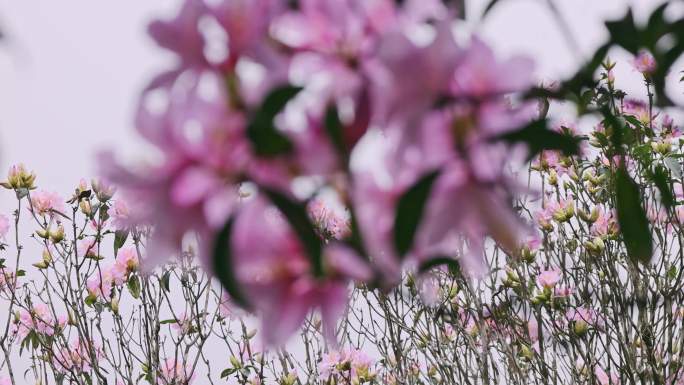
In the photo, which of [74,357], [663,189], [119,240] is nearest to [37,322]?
[74,357]

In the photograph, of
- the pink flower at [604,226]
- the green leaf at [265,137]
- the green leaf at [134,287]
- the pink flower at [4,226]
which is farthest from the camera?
the pink flower at [4,226]

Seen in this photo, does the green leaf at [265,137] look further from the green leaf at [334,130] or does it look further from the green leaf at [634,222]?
the green leaf at [634,222]

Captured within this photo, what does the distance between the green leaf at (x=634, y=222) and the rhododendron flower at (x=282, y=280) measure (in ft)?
0.67

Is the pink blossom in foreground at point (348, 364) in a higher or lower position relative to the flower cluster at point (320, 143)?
higher

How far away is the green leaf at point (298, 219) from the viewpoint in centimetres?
29

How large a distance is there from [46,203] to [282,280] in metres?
2.36

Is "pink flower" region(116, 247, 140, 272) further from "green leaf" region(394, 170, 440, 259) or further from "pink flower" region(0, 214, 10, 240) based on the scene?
"green leaf" region(394, 170, 440, 259)

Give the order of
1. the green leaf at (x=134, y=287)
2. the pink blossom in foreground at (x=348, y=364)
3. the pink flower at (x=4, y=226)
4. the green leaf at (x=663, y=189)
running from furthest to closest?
the pink flower at (x=4, y=226) → the green leaf at (x=134, y=287) → the pink blossom in foreground at (x=348, y=364) → the green leaf at (x=663, y=189)

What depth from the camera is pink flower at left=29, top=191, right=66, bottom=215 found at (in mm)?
2453

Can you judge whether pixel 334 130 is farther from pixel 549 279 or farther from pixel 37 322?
pixel 37 322

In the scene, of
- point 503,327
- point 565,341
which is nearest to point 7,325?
point 503,327

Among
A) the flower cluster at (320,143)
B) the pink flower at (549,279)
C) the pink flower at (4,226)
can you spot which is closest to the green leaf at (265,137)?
the flower cluster at (320,143)

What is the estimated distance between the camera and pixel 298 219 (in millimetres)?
292

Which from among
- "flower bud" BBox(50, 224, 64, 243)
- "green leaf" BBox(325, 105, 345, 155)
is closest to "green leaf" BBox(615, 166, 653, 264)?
"green leaf" BBox(325, 105, 345, 155)
